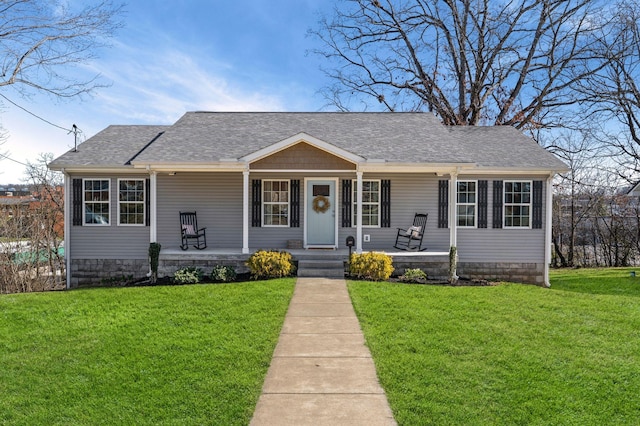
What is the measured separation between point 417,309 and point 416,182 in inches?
217

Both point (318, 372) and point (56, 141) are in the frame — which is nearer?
point (318, 372)

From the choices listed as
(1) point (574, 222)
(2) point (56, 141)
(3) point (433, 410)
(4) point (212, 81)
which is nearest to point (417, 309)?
(3) point (433, 410)

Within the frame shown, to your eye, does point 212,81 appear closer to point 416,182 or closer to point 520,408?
point 416,182

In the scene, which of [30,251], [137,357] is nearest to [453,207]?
[137,357]

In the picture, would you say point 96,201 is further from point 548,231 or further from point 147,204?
point 548,231

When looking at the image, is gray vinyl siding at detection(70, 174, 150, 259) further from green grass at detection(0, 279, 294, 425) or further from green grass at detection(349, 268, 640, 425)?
green grass at detection(349, 268, 640, 425)

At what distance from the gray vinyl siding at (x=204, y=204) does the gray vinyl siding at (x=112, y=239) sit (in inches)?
22.3

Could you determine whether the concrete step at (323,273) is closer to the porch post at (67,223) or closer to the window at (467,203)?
the window at (467,203)

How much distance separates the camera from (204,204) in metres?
11.6

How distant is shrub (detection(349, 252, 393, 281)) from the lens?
30.5 feet

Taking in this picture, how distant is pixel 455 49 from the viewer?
2053 centimetres

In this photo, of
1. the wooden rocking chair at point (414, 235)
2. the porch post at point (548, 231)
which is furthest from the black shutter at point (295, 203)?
the porch post at point (548, 231)

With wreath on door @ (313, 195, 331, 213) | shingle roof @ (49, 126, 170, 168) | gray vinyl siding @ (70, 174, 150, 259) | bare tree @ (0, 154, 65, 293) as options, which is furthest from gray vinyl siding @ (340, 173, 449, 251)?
bare tree @ (0, 154, 65, 293)

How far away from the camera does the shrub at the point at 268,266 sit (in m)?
9.38
